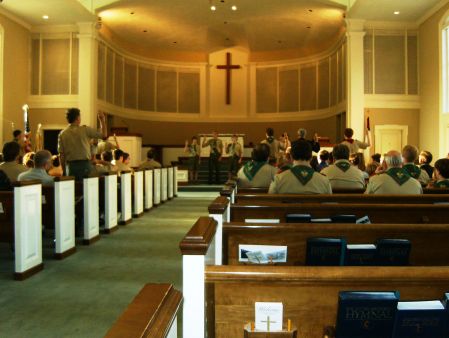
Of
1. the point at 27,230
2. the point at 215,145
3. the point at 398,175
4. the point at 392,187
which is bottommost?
the point at 27,230

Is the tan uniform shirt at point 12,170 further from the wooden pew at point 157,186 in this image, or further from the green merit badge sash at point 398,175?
the wooden pew at point 157,186

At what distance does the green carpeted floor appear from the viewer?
311 centimetres

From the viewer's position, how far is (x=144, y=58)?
1778 cm

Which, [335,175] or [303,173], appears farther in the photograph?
[335,175]

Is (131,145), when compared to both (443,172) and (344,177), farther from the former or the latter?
(443,172)

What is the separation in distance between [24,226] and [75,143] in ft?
7.95

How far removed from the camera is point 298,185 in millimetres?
4219

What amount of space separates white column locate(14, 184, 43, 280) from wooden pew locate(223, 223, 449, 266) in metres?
2.19

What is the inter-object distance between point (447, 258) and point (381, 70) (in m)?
11.8

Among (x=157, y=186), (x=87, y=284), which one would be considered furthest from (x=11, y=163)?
(x=157, y=186)

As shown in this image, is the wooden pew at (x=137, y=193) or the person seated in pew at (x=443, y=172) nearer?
the person seated in pew at (x=443, y=172)

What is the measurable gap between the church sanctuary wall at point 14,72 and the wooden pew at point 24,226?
28.1 ft

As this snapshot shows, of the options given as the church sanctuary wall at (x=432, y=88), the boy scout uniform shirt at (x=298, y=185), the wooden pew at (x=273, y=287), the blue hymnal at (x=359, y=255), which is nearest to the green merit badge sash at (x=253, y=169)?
the boy scout uniform shirt at (x=298, y=185)

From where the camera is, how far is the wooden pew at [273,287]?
1.57 meters
